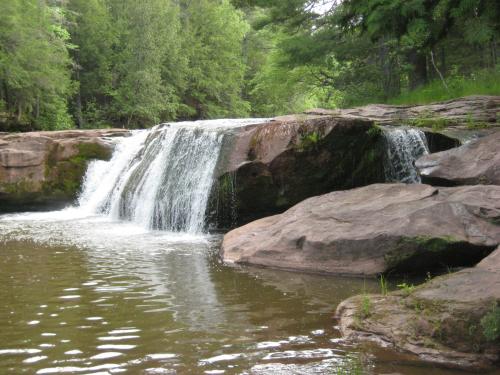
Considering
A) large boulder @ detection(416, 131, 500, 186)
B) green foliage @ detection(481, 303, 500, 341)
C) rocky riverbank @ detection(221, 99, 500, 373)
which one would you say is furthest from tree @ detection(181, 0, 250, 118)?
green foliage @ detection(481, 303, 500, 341)

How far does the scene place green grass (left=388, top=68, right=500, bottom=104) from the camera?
13.6 m

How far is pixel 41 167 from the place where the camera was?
15367mm

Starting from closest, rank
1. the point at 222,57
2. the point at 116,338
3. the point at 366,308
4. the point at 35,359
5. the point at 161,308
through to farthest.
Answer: the point at 35,359 → the point at 116,338 → the point at 366,308 → the point at 161,308 → the point at 222,57

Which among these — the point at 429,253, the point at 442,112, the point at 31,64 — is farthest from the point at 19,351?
the point at 31,64

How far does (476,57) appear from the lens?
59.1 ft

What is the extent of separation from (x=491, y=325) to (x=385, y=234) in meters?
2.95

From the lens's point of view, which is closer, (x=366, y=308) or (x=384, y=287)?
(x=366, y=308)

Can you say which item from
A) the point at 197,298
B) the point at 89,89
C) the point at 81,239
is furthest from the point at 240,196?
the point at 89,89

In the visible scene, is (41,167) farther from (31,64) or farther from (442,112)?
(442,112)

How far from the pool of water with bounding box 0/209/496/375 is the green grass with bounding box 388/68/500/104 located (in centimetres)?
885

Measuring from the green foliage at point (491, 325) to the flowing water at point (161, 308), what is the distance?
45 centimetres

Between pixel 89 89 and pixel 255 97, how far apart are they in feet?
50.7

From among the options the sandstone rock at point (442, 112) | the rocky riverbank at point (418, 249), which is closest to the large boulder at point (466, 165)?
the rocky riverbank at point (418, 249)

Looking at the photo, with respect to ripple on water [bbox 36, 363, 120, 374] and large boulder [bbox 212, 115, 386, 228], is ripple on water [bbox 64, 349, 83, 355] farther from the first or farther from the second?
large boulder [bbox 212, 115, 386, 228]
